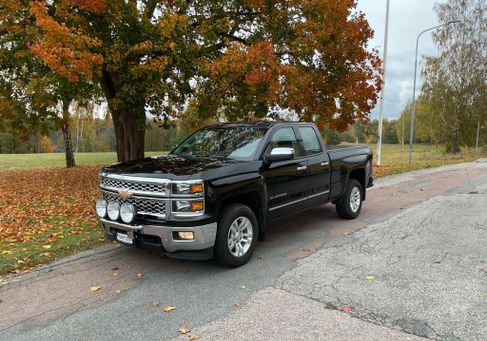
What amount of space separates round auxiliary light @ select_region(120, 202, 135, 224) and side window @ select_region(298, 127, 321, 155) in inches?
126

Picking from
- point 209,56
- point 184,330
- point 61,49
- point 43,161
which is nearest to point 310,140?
point 184,330

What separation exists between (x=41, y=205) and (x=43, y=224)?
237 cm

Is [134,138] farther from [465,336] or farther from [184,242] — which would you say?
[465,336]

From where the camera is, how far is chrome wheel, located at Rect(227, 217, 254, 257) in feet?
Result: 16.7

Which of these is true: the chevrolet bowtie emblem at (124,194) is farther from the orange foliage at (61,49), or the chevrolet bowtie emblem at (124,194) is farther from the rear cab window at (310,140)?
the orange foliage at (61,49)

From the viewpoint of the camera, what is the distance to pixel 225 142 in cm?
613

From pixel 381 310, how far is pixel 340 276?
0.93 metres

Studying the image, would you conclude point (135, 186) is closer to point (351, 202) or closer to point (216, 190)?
point (216, 190)

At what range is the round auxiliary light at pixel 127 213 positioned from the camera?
190 inches

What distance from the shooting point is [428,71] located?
38906 mm

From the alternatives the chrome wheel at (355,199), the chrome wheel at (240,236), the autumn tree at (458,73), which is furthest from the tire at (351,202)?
the autumn tree at (458,73)

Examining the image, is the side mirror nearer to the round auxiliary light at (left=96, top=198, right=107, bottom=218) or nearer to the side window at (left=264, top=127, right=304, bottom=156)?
the side window at (left=264, top=127, right=304, bottom=156)

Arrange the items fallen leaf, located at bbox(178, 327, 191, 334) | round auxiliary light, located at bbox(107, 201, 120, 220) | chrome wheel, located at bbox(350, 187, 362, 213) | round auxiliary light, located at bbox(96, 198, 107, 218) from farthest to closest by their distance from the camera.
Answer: chrome wheel, located at bbox(350, 187, 362, 213) < round auxiliary light, located at bbox(96, 198, 107, 218) < round auxiliary light, located at bbox(107, 201, 120, 220) < fallen leaf, located at bbox(178, 327, 191, 334)

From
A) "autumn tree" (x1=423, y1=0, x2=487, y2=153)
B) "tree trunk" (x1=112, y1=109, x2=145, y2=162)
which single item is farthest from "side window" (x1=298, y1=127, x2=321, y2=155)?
"autumn tree" (x1=423, y1=0, x2=487, y2=153)
